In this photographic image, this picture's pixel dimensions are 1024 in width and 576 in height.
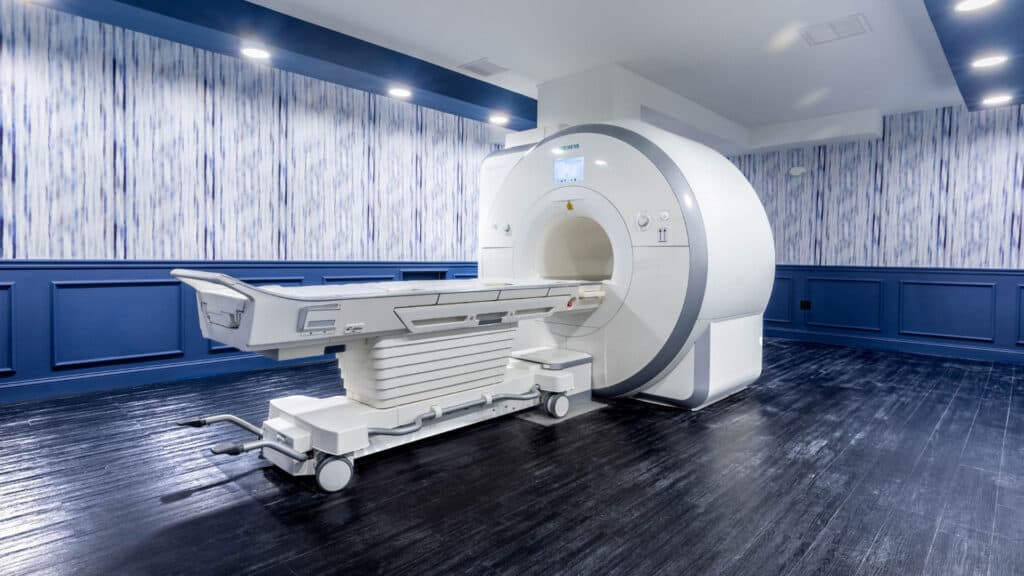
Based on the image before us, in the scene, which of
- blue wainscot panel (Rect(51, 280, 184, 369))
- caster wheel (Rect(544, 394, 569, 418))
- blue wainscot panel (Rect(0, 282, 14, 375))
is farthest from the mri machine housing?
blue wainscot panel (Rect(0, 282, 14, 375))

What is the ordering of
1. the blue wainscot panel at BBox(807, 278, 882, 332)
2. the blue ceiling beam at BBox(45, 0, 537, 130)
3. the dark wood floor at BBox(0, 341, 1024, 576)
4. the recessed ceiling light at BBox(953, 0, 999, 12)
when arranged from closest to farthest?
1. the dark wood floor at BBox(0, 341, 1024, 576)
2. the recessed ceiling light at BBox(953, 0, 999, 12)
3. the blue ceiling beam at BBox(45, 0, 537, 130)
4. the blue wainscot panel at BBox(807, 278, 882, 332)

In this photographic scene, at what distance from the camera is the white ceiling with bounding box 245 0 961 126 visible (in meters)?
3.06

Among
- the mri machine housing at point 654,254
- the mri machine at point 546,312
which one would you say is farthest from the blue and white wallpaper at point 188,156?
the mri machine housing at point 654,254

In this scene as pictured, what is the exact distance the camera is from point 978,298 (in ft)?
14.9

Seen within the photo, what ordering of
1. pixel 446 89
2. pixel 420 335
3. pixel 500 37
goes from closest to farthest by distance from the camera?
1. pixel 420 335
2. pixel 500 37
3. pixel 446 89

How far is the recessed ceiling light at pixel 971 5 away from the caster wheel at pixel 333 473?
10.8 feet

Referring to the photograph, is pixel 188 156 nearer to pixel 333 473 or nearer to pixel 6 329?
pixel 6 329

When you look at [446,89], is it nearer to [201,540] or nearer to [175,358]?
[175,358]

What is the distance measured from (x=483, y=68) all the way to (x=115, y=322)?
2.85 m

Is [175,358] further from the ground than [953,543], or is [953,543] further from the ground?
[175,358]

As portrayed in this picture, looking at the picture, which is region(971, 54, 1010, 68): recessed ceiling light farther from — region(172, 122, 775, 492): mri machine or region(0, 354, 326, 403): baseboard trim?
region(0, 354, 326, 403): baseboard trim

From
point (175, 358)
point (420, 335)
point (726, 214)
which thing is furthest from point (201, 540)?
point (726, 214)

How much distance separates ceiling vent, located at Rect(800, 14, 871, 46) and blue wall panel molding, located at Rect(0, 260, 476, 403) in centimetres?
374

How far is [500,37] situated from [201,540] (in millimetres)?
3054
